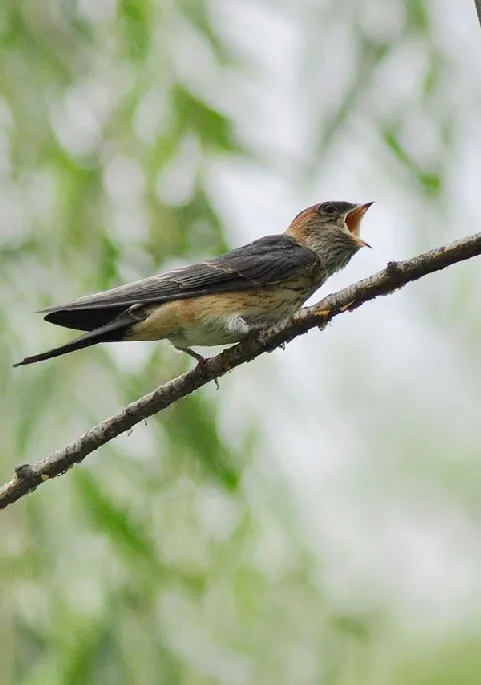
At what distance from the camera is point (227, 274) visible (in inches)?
179

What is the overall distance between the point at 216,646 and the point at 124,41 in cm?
266

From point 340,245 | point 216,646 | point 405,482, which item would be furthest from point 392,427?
point 216,646

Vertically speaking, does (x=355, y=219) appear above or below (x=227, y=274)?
above

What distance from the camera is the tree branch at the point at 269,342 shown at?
2758 millimetres

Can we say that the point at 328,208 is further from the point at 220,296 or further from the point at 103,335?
the point at 103,335

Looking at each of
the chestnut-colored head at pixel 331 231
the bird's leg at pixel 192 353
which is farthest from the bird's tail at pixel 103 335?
the chestnut-colored head at pixel 331 231

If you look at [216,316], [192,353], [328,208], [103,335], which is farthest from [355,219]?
[103,335]

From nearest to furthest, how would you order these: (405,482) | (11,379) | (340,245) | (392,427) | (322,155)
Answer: (11,379) < (322,155) < (340,245) < (405,482) < (392,427)

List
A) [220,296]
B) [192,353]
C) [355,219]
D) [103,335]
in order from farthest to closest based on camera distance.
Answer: [355,219] < [220,296] < [192,353] < [103,335]

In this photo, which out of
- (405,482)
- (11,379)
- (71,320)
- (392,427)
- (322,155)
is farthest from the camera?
(392,427)

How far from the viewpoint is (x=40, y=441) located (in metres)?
3.93

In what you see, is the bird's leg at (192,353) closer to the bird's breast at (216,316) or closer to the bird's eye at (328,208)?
the bird's breast at (216,316)

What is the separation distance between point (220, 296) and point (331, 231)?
3.02 feet

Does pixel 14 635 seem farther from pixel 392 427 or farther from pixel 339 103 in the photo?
pixel 392 427
